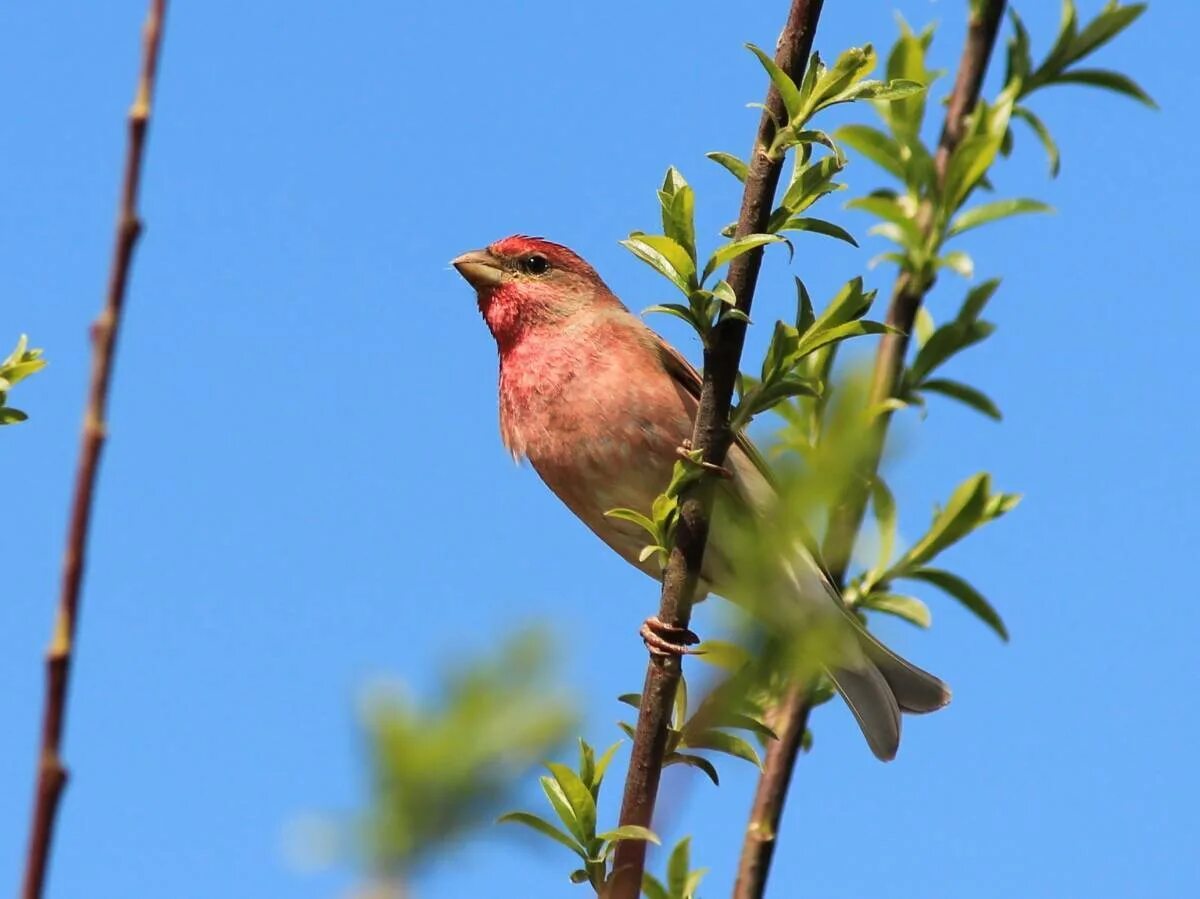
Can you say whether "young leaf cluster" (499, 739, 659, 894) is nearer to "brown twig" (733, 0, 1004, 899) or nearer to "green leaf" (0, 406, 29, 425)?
"brown twig" (733, 0, 1004, 899)

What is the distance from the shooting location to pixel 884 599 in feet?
14.2

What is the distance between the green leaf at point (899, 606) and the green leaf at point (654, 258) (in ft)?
4.10

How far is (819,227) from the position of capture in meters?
3.30

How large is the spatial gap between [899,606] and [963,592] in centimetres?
17

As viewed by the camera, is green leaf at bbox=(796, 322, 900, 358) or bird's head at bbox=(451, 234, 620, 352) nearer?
green leaf at bbox=(796, 322, 900, 358)

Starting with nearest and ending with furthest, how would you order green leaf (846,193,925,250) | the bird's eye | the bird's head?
green leaf (846,193,925,250) < the bird's head < the bird's eye

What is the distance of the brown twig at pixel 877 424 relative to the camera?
366 centimetres

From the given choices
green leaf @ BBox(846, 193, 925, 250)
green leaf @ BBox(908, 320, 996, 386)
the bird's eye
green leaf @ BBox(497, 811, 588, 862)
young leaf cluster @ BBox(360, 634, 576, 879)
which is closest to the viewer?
young leaf cluster @ BBox(360, 634, 576, 879)

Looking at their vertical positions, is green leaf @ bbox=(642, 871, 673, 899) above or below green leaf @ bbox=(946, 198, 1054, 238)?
below

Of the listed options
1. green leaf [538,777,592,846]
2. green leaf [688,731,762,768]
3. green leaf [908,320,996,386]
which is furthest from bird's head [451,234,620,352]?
green leaf [538,777,592,846]

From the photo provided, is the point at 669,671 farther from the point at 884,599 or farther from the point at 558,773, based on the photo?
the point at 884,599

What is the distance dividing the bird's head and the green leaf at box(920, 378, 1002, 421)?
3.45 meters

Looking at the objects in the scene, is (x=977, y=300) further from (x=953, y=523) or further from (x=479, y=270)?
(x=479, y=270)

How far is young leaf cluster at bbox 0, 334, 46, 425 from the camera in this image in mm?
2963
